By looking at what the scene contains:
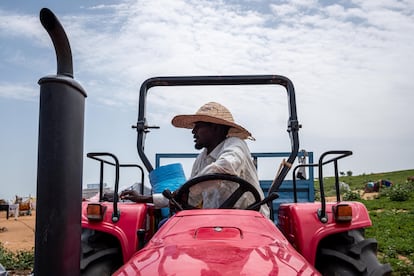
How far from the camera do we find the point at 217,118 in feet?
13.8

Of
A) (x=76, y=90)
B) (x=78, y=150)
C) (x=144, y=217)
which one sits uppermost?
(x=76, y=90)

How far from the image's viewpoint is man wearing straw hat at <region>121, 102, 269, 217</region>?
139 inches

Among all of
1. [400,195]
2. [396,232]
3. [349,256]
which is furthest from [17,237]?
[349,256]

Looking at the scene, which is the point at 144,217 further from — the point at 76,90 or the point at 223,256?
the point at 76,90

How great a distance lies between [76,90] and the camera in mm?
1489

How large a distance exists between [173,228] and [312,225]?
4.25 ft

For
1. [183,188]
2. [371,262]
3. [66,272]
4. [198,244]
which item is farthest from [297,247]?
[66,272]

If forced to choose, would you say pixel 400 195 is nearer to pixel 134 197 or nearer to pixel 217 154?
pixel 217 154

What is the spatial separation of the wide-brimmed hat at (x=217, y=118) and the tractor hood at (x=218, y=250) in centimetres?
170

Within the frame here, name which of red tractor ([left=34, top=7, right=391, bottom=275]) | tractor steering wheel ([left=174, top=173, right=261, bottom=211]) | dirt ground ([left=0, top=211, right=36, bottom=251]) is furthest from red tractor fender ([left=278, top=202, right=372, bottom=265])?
dirt ground ([left=0, top=211, right=36, bottom=251])

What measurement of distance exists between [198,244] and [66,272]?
2.34 ft

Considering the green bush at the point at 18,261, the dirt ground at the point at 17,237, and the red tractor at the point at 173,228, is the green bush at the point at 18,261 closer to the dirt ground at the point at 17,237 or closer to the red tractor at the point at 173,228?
the dirt ground at the point at 17,237

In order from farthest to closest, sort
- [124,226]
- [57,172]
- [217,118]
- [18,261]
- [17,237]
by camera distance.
A: [17,237]
[18,261]
[217,118]
[124,226]
[57,172]

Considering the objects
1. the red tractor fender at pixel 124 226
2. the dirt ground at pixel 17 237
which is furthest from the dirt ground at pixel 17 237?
the red tractor fender at pixel 124 226
